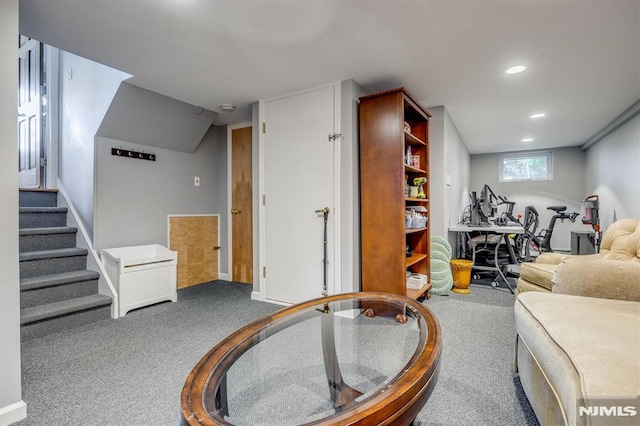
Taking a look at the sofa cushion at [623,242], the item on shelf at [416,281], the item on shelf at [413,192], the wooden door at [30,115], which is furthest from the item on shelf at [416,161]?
the wooden door at [30,115]

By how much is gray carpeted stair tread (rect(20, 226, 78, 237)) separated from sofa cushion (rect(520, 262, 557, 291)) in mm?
4366

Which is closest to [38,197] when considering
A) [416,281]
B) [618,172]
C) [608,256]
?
[416,281]

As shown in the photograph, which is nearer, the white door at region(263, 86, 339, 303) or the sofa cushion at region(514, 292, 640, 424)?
the sofa cushion at region(514, 292, 640, 424)

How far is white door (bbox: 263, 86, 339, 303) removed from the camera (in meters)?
2.83

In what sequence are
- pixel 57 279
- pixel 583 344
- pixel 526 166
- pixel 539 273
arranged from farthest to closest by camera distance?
pixel 526 166
pixel 57 279
pixel 539 273
pixel 583 344

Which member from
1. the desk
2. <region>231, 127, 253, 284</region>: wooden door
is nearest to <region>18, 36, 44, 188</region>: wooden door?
<region>231, 127, 253, 284</region>: wooden door

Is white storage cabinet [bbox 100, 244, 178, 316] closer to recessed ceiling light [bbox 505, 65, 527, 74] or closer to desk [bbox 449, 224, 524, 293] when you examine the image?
desk [bbox 449, 224, 524, 293]

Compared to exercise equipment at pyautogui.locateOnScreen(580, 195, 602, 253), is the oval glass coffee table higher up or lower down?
lower down

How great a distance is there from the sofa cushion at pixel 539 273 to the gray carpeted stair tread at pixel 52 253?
162 inches

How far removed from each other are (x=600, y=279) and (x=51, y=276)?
4.14 metres

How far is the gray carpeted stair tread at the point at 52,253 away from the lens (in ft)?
8.76

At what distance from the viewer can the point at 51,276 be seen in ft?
8.96

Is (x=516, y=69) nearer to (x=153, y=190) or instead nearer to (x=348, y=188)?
(x=348, y=188)

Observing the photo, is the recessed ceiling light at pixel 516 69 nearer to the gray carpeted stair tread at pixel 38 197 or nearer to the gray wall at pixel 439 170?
the gray wall at pixel 439 170
